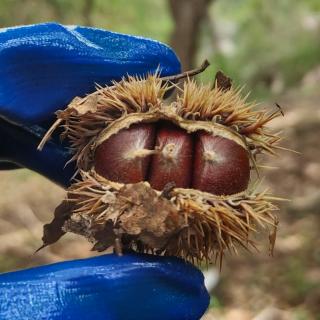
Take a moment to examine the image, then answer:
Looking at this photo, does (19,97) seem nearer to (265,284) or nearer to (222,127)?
(222,127)

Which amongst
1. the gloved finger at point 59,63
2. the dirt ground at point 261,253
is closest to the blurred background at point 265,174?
the dirt ground at point 261,253

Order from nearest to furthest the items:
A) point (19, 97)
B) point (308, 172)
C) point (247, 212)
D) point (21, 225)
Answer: point (247, 212), point (19, 97), point (21, 225), point (308, 172)

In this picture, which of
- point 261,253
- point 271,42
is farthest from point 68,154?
point 271,42

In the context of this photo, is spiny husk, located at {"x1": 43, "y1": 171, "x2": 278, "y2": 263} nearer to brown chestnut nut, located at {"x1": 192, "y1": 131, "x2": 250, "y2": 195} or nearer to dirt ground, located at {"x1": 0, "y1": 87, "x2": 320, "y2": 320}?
brown chestnut nut, located at {"x1": 192, "y1": 131, "x2": 250, "y2": 195}

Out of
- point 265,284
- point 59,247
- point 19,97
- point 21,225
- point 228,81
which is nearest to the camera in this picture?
point 228,81

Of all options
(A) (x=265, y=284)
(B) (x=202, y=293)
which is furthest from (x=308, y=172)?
(B) (x=202, y=293)

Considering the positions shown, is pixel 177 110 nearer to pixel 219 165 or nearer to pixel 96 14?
pixel 219 165

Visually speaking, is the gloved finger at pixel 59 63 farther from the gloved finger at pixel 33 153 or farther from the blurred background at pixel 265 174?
the blurred background at pixel 265 174

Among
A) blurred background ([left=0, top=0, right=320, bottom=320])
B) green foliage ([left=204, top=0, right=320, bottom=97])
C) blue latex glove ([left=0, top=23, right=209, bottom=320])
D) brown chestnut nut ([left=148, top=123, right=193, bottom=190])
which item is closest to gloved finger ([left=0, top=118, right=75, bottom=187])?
blue latex glove ([left=0, top=23, right=209, bottom=320])
